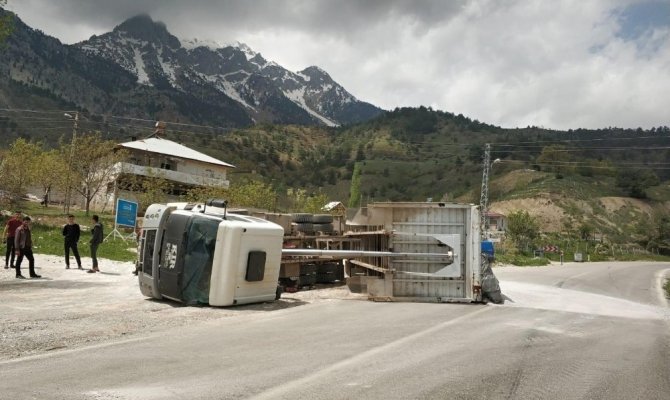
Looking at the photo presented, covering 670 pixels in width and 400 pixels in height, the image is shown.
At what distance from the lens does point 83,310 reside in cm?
983

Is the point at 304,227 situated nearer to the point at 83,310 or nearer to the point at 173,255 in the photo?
the point at 173,255

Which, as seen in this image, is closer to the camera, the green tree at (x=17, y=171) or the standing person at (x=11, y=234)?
the standing person at (x=11, y=234)

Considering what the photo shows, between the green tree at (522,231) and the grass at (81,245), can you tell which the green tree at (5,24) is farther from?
the green tree at (522,231)

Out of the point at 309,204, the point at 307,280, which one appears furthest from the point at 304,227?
the point at 309,204

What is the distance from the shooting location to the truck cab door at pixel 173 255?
Result: 1041cm

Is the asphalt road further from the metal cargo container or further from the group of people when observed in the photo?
the group of people

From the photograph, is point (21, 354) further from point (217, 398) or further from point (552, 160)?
point (552, 160)

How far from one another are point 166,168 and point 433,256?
177ft

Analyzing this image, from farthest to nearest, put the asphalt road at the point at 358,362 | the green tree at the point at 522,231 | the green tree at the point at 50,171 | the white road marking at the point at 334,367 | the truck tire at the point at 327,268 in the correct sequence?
the green tree at the point at 522,231, the green tree at the point at 50,171, the truck tire at the point at 327,268, the asphalt road at the point at 358,362, the white road marking at the point at 334,367

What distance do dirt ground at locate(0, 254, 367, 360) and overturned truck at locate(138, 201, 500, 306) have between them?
48 cm

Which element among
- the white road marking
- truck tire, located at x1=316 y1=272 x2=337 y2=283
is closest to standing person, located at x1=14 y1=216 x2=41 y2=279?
truck tire, located at x1=316 y1=272 x2=337 y2=283

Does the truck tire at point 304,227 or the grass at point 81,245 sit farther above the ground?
the truck tire at point 304,227

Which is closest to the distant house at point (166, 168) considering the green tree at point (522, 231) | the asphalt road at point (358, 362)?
the green tree at point (522, 231)

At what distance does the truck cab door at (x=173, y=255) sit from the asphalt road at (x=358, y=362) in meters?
1.71
